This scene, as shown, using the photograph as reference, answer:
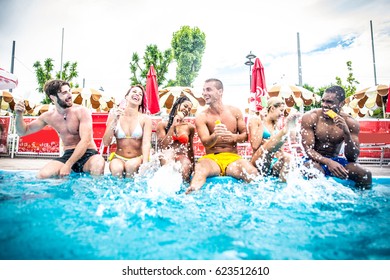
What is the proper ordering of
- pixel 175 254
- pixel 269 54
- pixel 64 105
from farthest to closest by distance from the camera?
pixel 269 54
pixel 64 105
pixel 175 254

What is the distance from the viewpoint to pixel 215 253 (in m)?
1.38

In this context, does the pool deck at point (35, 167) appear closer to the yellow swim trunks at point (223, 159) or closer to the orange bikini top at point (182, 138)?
the orange bikini top at point (182, 138)

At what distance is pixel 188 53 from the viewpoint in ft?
75.6

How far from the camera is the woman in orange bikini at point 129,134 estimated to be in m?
3.25

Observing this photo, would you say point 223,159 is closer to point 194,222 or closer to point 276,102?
point 276,102

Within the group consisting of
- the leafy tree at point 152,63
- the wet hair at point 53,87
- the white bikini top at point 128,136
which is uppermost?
the leafy tree at point 152,63

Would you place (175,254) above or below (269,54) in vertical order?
below

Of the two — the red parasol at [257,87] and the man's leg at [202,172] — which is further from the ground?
the red parasol at [257,87]

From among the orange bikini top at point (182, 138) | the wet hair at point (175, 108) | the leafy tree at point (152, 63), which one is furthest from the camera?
the leafy tree at point (152, 63)

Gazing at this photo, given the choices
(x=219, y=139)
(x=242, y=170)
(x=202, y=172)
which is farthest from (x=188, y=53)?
(x=202, y=172)

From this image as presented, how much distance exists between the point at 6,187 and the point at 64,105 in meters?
1.22

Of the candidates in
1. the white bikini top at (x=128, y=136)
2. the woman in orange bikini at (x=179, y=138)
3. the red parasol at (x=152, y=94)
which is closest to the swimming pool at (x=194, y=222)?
the woman in orange bikini at (x=179, y=138)

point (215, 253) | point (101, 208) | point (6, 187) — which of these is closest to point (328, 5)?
point (215, 253)

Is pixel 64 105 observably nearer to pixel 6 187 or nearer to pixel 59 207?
pixel 6 187
